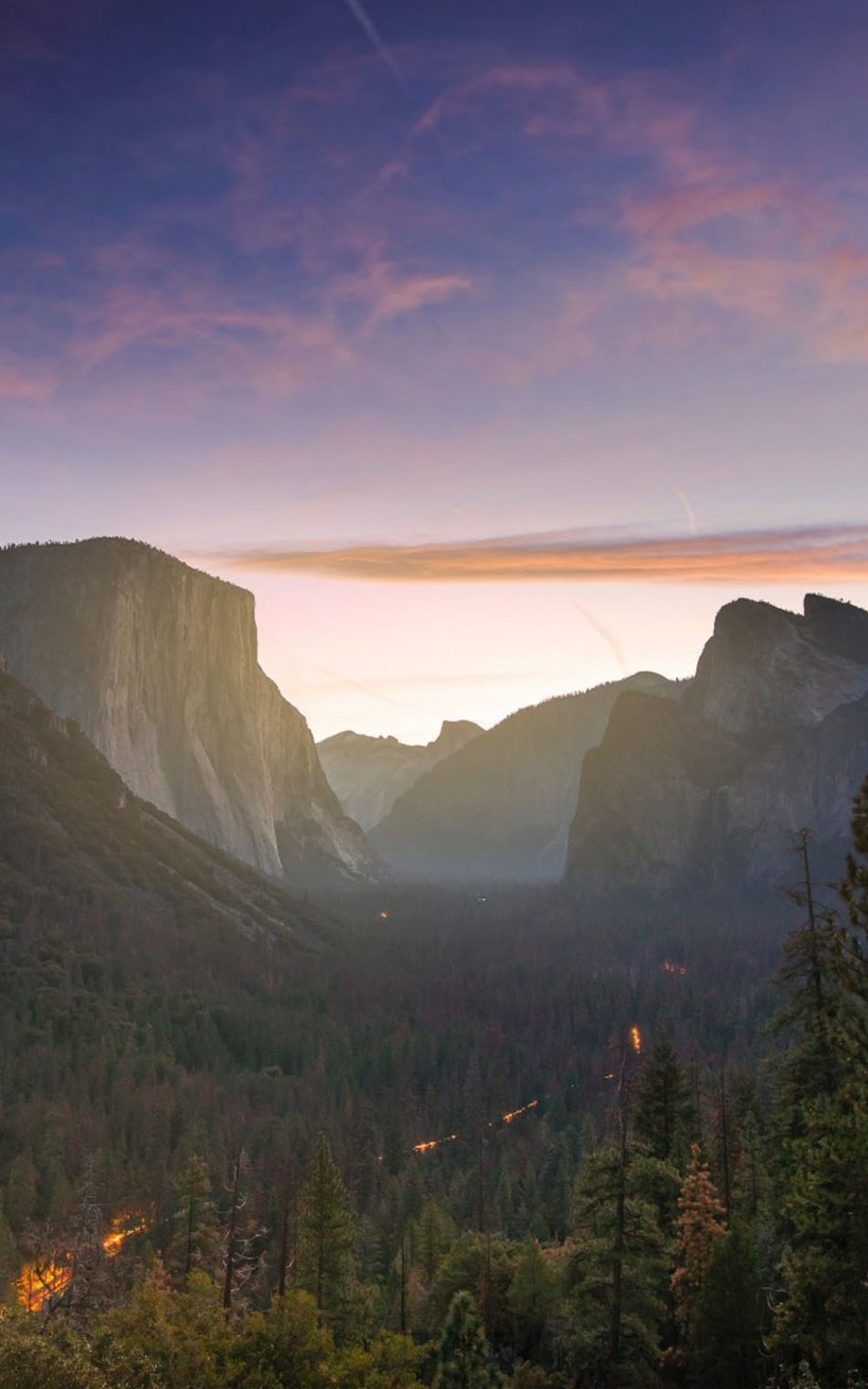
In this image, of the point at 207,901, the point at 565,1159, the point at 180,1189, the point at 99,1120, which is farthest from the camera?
the point at 207,901

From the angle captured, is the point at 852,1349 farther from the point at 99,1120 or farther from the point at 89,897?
the point at 89,897

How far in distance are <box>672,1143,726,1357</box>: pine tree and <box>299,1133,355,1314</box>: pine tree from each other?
1360 centimetres

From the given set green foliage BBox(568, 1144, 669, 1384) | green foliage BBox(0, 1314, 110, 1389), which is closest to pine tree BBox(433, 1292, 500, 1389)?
green foliage BBox(568, 1144, 669, 1384)

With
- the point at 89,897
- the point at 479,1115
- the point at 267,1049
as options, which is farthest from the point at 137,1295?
the point at 89,897

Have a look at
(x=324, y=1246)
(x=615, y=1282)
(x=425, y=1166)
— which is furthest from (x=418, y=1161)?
(x=615, y=1282)

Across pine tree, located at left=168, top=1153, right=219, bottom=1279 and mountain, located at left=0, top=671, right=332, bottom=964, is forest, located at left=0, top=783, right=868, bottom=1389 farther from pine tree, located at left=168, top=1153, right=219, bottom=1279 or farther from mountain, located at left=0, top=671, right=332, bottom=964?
mountain, located at left=0, top=671, right=332, bottom=964

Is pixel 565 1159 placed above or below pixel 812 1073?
below

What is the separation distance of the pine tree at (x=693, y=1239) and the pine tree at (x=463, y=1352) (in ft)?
23.6

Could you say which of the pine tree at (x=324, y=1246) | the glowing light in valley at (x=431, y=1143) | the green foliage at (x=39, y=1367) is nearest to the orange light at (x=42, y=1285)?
the green foliage at (x=39, y=1367)

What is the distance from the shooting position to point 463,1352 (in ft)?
111

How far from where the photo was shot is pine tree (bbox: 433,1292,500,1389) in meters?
33.8

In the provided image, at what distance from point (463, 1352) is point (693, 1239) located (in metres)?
9.79

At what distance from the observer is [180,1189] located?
48.1m

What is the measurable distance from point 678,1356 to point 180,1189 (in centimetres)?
2226
